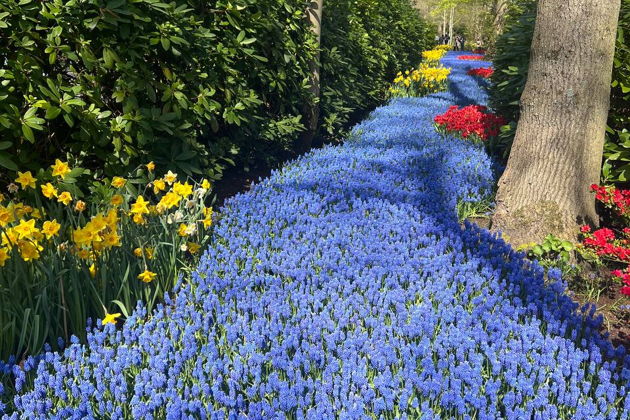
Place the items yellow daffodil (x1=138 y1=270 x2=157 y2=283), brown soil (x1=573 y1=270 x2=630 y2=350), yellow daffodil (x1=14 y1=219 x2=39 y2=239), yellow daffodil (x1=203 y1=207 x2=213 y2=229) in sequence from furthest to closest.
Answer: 1. yellow daffodil (x1=203 y1=207 x2=213 y2=229)
2. brown soil (x1=573 y1=270 x2=630 y2=350)
3. yellow daffodil (x1=138 y1=270 x2=157 y2=283)
4. yellow daffodil (x1=14 y1=219 x2=39 y2=239)

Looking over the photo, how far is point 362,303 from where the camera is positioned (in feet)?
9.34

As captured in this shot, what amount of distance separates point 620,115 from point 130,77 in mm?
4532

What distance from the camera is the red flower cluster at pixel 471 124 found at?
7.19 metres

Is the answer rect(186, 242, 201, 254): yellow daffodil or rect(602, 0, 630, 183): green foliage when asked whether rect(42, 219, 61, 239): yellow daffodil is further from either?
rect(602, 0, 630, 183): green foliage

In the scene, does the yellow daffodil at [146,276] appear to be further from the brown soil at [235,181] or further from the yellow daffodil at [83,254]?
the brown soil at [235,181]

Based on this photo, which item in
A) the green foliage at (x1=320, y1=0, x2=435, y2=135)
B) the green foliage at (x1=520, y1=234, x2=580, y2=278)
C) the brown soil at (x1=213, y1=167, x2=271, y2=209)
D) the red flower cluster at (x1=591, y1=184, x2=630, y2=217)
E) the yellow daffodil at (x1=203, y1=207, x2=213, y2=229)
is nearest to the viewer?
the yellow daffodil at (x1=203, y1=207, x2=213, y2=229)

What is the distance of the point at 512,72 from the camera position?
6312 millimetres

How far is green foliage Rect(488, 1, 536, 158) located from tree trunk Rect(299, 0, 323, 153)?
2450 millimetres

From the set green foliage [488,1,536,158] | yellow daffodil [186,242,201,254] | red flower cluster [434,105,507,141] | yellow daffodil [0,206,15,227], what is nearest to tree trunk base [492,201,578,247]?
green foliage [488,1,536,158]

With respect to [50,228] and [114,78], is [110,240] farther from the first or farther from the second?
[114,78]

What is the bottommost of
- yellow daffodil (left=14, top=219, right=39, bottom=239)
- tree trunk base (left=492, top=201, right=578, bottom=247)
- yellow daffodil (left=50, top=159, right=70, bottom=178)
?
tree trunk base (left=492, top=201, right=578, bottom=247)

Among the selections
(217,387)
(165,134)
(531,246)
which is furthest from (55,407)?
(531,246)

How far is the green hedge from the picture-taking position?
325cm

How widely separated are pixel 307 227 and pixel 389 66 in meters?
11.4
